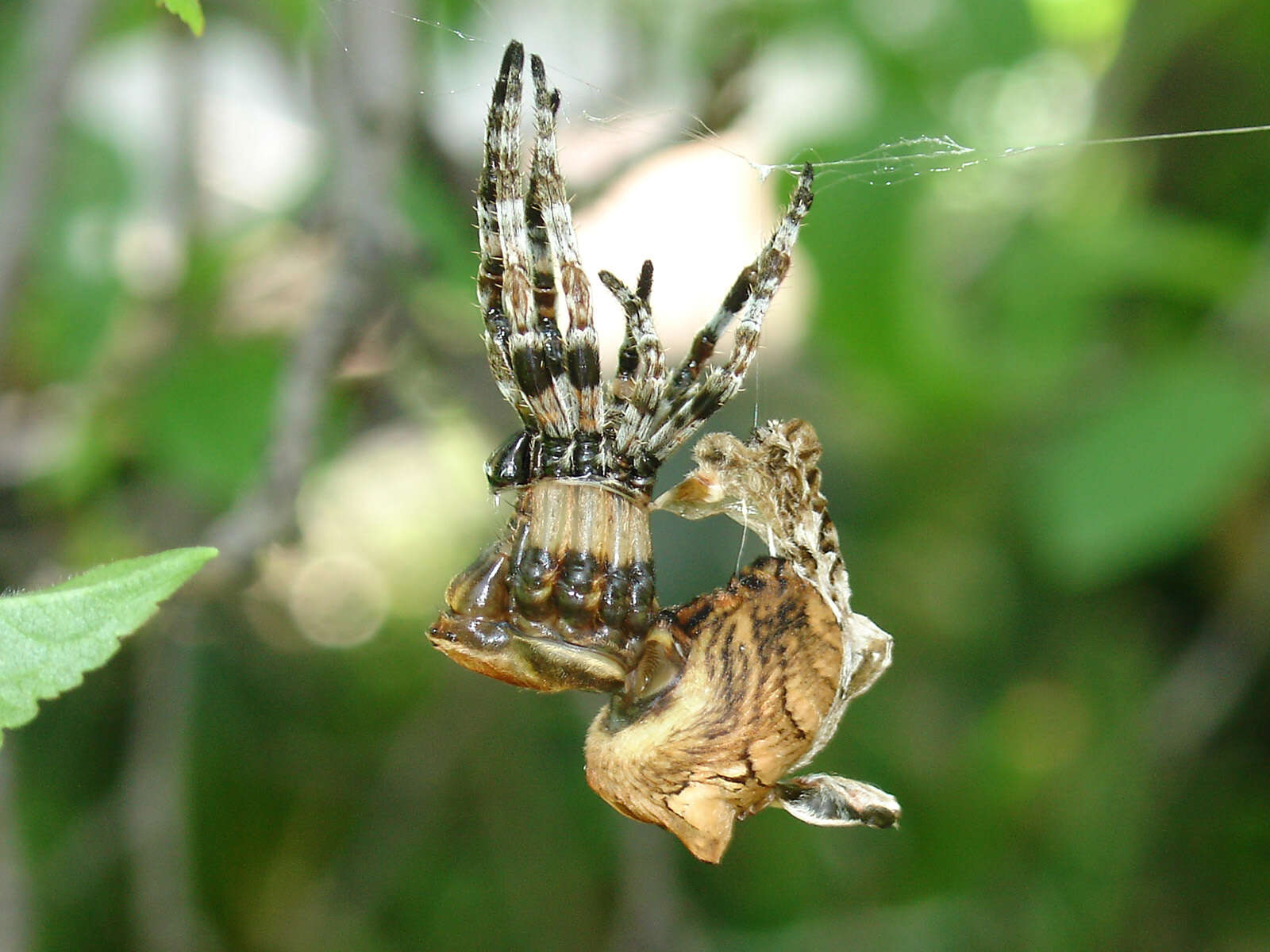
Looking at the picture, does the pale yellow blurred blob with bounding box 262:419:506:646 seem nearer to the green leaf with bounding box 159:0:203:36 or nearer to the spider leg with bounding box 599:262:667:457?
the spider leg with bounding box 599:262:667:457

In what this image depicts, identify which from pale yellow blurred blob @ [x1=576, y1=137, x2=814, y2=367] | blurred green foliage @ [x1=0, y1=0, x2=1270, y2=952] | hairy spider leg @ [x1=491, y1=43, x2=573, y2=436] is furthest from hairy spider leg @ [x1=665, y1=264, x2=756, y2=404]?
pale yellow blurred blob @ [x1=576, y1=137, x2=814, y2=367]

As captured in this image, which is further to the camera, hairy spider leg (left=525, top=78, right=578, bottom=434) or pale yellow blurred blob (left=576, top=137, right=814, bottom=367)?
pale yellow blurred blob (left=576, top=137, right=814, bottom=367)

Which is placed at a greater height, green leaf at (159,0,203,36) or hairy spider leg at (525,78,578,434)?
green leaf at (159,0,203,36)

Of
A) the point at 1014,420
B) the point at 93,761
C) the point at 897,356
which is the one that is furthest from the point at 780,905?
the point at 93,761

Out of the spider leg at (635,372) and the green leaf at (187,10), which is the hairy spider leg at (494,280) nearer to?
the spider leg at (635,372)

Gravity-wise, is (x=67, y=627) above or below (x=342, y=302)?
below

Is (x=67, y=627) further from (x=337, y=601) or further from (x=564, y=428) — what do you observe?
(x=337, y=601)

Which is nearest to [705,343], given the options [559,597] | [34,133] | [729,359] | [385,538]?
[729,359]
